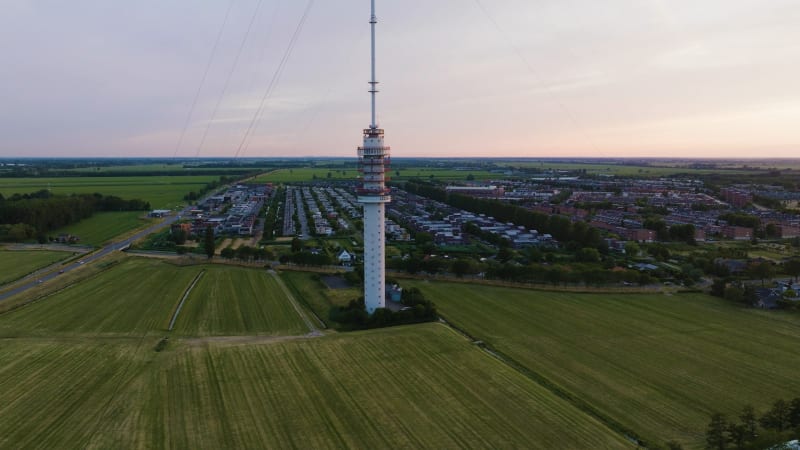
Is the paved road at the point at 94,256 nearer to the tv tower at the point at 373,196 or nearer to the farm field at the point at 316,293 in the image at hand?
the farm field at the point at 316,293

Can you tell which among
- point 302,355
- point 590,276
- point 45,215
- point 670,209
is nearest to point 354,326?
point 302,355

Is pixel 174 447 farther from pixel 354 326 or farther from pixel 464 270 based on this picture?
pixel 464 270

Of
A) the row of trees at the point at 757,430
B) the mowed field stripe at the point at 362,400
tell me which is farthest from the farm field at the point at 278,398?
the row of trees at the point at 757,430

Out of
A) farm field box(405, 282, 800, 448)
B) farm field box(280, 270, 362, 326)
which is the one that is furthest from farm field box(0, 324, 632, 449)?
farm field box(280, 270, 362, 326)

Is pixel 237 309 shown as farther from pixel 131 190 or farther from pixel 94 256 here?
pixel 131 190

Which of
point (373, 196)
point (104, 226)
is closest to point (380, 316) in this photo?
point (373, 196)

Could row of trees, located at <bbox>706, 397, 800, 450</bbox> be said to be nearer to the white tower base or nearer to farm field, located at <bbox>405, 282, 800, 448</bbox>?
farm field, located at <bbox>405, 282, 800, 448</bbox>

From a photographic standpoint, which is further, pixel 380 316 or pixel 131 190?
pixel 131 190
